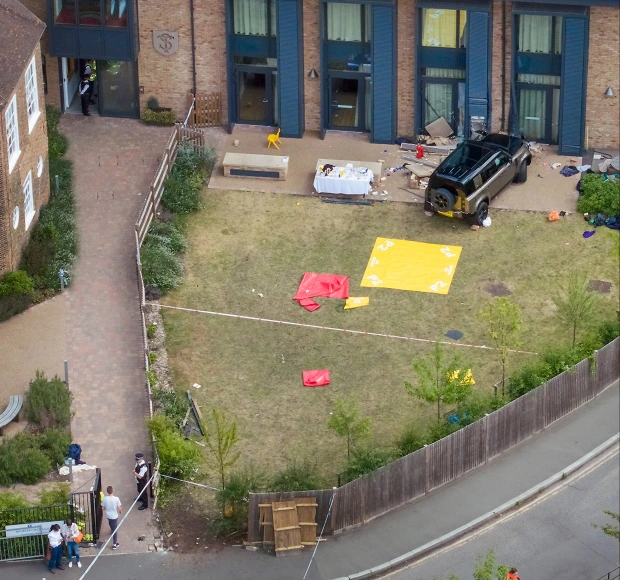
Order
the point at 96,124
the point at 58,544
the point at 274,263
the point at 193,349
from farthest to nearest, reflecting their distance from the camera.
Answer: the point at 96,124
the point at 274,263
the point at 193,349
the point at 58,544

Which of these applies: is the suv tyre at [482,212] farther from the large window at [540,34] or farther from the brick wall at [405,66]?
the large window at [540,34]

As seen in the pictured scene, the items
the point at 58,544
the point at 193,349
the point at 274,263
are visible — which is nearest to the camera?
the point at 58,544

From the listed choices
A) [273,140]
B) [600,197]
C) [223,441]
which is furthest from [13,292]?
[600,197]

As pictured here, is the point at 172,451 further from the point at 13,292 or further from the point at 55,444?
the point at 13,292

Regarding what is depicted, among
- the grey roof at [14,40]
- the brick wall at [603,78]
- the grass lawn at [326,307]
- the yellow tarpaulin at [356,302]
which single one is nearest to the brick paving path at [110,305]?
the grass lawn at [326,307]

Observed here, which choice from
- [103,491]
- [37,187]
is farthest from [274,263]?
[103,491]

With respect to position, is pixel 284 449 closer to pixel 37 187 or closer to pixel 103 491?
pixel 103 491

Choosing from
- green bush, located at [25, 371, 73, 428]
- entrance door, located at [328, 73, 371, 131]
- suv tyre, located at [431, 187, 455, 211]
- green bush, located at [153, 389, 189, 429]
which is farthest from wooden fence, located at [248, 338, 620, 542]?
entrance door, located at [328, 73, 371, 131]
